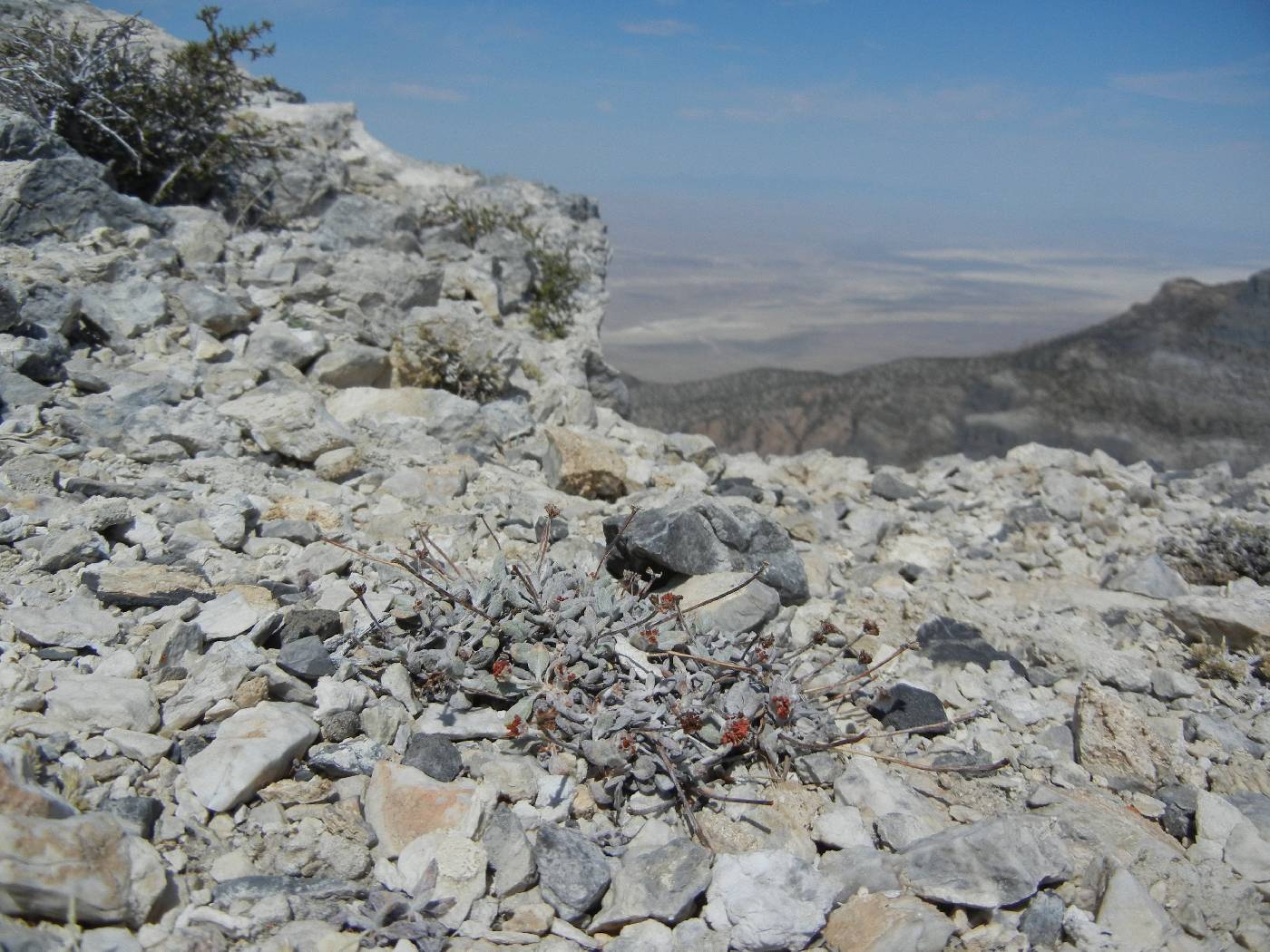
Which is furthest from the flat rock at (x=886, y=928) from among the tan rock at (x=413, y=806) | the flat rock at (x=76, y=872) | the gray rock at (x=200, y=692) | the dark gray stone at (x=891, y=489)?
the dark gray stone at (x=891, y=489)

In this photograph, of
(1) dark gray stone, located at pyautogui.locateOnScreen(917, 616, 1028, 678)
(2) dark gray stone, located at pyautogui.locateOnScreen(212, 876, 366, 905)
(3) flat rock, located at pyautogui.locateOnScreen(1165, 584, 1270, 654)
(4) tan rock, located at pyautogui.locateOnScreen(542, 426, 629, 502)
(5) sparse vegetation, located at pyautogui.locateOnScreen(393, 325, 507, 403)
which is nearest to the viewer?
(2) dark gray stone, located at pyautogui.locateOnScreen(212, 876, 366, 905)

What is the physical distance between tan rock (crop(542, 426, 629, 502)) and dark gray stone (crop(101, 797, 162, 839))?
131 inches

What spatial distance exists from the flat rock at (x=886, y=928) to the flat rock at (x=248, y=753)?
1.77m

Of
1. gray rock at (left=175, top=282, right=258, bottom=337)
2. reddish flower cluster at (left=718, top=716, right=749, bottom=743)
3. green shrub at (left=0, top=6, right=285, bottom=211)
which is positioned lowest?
reddish flower cluster at (left=718, top=716, right=749, bottom=743)

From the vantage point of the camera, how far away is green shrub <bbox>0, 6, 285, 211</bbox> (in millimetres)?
7113

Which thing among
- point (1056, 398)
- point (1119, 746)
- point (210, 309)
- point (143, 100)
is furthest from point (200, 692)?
point (1056, 398)

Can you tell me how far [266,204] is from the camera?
8258 mm

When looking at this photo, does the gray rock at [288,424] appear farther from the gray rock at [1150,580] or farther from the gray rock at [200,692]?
the gray rock at [1150,580]

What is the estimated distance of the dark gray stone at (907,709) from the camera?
3.67 meters

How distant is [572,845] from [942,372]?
385 inches

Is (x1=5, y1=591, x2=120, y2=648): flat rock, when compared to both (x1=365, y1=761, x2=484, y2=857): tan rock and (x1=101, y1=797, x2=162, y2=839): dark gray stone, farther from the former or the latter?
(x1=365, y1=761, x2=484, y2=857): tan rock

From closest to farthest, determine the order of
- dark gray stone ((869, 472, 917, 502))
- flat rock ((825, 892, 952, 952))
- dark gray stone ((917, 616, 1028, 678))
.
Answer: flat rock ((825, 892, 952, 952)), dark gray stone ((917, 616, 1028, 678)), dark gray stone ((869, 472, 917, 502))

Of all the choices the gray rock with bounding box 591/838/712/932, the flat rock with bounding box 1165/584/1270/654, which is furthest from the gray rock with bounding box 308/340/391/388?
the flat rock with bounding box 1165/584/1270/654

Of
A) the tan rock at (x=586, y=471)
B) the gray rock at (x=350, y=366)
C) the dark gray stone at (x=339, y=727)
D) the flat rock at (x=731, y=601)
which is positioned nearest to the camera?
the dark gray stone at (x=339, y=727)
